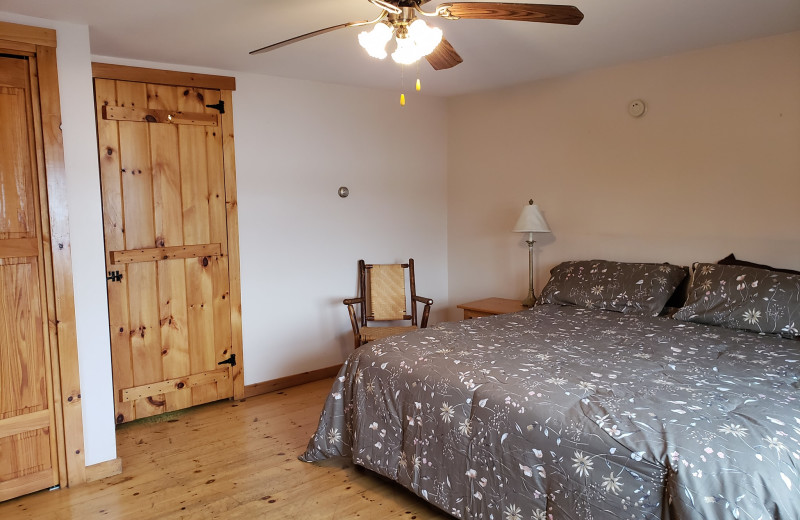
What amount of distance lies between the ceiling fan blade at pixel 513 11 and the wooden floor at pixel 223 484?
206cm

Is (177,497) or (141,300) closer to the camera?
(177,497)

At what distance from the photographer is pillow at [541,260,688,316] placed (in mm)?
3348

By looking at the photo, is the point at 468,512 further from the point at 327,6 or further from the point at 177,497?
the point at 327,6

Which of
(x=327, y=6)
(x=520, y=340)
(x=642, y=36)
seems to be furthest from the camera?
(x=642, y=36)

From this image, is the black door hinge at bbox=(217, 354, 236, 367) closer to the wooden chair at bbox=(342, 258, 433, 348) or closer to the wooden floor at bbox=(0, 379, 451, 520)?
the wooden floor at bbox=(0, 379, 451, 520)

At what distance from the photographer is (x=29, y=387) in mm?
2656

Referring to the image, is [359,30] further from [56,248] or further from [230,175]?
[56,248]

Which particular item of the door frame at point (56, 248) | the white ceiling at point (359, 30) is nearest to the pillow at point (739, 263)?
the white ceiling at point (359, 30)

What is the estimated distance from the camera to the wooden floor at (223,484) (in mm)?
2520

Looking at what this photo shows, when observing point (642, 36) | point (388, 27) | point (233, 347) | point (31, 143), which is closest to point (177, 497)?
point (233, 347)

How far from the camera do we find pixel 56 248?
2672 mm

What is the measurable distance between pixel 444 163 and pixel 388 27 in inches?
117

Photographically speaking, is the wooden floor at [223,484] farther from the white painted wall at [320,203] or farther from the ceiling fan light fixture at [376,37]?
the ceiling fan light fixture at [376,37]

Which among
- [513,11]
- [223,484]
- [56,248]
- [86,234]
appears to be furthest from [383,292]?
[513,11]
